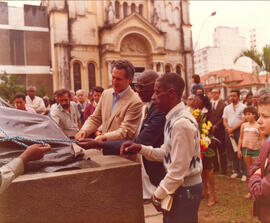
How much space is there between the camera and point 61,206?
6.41 ft

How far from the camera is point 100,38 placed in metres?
23.2

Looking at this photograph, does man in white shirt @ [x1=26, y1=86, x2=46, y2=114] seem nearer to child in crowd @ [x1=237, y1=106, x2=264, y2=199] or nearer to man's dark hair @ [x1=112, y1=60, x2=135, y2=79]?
man's dark hair @ [x1=112, y1=60, x2=135, y2=79]

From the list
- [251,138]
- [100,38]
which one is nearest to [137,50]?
[100,38]

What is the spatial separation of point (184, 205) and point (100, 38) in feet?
73.7

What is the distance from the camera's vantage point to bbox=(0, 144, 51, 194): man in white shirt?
172 centimetres

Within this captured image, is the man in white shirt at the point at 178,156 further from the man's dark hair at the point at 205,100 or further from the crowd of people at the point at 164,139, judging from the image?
the man's dark hair at the point at 205,100

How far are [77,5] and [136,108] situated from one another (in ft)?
72.1

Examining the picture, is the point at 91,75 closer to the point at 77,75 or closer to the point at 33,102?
the point at 77,75

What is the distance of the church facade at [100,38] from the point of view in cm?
2183

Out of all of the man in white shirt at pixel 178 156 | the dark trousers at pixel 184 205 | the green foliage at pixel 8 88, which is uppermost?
the green foliage at pixel 8 88

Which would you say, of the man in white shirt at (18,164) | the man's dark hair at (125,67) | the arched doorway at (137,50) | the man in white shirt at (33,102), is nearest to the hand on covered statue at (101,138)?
the man in white shirt at (18,164)

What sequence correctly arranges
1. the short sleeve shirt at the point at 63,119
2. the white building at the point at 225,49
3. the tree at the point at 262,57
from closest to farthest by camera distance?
the short sleeve shirt at the point at 63,119
the tree at the point at 262,57
the white building at the point at 225,49

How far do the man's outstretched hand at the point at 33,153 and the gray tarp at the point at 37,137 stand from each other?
135mm

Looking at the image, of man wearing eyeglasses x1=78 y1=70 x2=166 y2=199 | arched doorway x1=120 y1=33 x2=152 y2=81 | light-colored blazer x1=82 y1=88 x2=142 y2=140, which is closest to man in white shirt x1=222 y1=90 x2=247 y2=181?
light-colored blazer x1=82 y1=88 x2=142 y2=140
